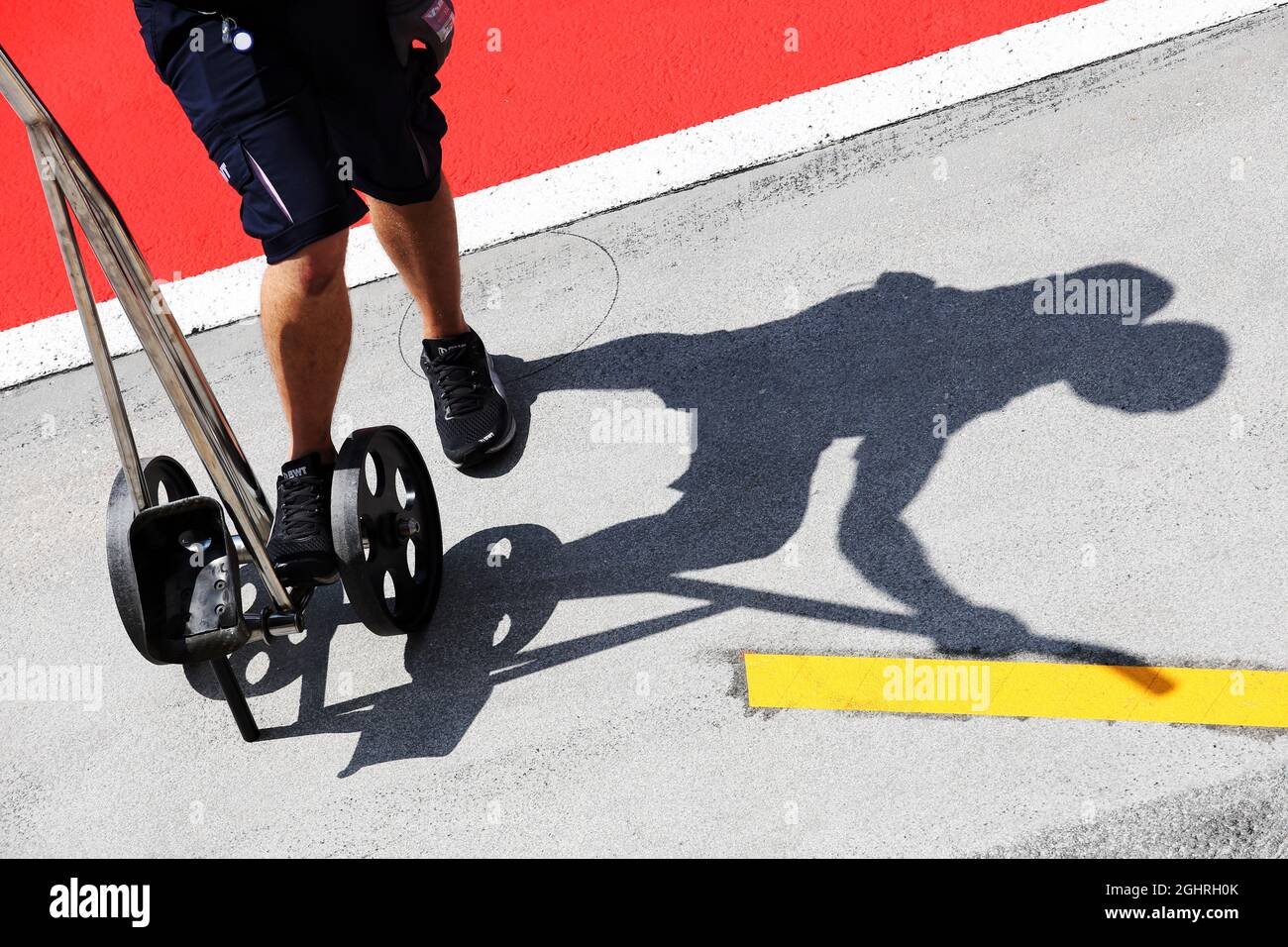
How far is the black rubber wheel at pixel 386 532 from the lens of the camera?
2975mm

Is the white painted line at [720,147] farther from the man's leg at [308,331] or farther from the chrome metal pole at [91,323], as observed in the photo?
the chrome metal pole at [91,323]

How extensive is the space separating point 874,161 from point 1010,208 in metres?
0.57

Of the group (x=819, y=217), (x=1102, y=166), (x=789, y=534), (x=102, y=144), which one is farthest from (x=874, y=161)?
(x=102, y=144)

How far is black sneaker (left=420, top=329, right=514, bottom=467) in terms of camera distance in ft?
12.0

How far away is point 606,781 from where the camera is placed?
9.82 feet

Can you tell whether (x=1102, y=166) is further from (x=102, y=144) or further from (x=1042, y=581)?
(x=102, y=144)

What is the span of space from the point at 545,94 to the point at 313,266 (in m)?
2.42

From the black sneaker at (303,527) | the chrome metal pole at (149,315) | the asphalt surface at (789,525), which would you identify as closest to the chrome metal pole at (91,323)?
the chrome metal pole at (149,315)

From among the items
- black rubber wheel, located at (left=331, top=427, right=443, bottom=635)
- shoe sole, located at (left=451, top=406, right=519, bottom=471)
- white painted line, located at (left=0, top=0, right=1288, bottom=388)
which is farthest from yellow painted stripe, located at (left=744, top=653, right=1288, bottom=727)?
white painted line, located at (left=0, top=0, right=1288, bottom=388)

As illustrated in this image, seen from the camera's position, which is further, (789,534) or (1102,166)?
(1102,166)

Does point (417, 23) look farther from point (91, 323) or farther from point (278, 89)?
point (91, 323)

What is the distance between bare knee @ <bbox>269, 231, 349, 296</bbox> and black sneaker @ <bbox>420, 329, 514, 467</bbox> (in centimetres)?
77

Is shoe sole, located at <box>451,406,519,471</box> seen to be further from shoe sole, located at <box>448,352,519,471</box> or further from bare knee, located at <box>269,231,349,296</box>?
bare knee, located at <box>269,231,349,296</box>
